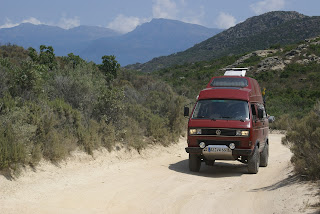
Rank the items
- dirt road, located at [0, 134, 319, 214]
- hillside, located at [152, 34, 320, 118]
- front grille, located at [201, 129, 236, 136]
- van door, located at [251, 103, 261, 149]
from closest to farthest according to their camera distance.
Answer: dirt road, located at [0, 134, 319, 214] < front grille, located at [201, 129, 236, 136] < van door, located at [251, 103, 261, 149] < hillside, located at [152, 34, 320, 118]

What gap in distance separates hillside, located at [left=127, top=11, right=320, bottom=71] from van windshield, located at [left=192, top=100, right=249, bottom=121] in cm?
9079

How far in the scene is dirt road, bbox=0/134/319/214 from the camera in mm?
7469

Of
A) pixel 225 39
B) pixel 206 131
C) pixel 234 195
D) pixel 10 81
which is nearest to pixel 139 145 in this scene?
pixel 206 131

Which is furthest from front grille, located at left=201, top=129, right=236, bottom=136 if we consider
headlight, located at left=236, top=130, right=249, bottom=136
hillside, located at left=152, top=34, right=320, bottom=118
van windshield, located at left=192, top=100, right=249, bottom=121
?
hillside, located at left=152, top=34, right=320, bottom=118

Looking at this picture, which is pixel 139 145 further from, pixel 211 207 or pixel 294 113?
pixel 294 113

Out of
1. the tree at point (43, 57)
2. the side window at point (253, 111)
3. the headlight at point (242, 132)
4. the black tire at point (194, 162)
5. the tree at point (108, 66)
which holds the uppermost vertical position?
the tree at point (43, 57)

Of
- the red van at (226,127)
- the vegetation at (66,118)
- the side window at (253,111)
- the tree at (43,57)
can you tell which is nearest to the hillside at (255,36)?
the tree at (43,57)

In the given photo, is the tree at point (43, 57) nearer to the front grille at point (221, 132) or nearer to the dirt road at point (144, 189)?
the dirt road at point (144, 189)

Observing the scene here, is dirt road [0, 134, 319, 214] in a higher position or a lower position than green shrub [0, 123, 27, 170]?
lower

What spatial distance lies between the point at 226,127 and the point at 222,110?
2.58 feet

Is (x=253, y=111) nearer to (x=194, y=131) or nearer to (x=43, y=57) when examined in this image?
(x=194, y=131)

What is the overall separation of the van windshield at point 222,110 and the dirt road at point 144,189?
1.73 metres

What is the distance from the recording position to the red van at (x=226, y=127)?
11.1 meters

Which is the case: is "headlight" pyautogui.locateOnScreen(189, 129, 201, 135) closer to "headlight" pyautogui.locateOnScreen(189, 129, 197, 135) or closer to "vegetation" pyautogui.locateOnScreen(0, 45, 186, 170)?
"headlight" pyautogui.locateOnScreen(189, 129, 197, 135)
